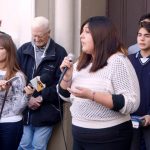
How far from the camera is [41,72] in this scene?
389 cm

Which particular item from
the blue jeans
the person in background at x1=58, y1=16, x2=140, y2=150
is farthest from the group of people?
the blue jeans

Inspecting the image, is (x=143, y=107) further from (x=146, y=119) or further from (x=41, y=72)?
(x=41, y=72)

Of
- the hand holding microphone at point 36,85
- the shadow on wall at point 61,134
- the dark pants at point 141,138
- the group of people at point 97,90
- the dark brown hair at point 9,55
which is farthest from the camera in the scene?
the shadow on wall at point 61,134

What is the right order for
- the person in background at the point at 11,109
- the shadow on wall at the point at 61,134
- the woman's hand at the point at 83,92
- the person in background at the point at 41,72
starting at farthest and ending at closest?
the shadow on wall at the point at 61,134, the person in background at the point at 41,72, the person in background at the point at 11,109, the woman's hand at the point at 83,92

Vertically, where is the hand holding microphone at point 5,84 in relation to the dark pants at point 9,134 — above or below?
above

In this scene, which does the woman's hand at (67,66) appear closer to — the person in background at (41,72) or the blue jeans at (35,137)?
the person in background at (41,72)

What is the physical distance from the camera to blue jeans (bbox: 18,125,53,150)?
399 cm

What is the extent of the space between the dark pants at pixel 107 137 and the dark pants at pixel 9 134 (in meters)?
0.86

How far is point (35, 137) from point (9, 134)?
692 millimetres

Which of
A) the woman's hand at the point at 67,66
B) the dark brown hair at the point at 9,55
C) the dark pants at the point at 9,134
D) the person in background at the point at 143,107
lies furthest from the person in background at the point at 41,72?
the woman's hand at the point at 67,66

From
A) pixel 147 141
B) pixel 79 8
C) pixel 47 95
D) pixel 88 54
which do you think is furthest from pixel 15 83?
pixel 79 8

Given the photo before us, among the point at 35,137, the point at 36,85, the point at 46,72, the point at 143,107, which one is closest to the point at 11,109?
the point at 36,85

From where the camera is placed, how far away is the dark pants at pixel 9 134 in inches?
A: 131

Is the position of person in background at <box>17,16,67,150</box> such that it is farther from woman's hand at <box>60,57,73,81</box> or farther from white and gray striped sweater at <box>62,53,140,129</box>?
white and gray striped sweater at <box>62,53,140,129</box>
